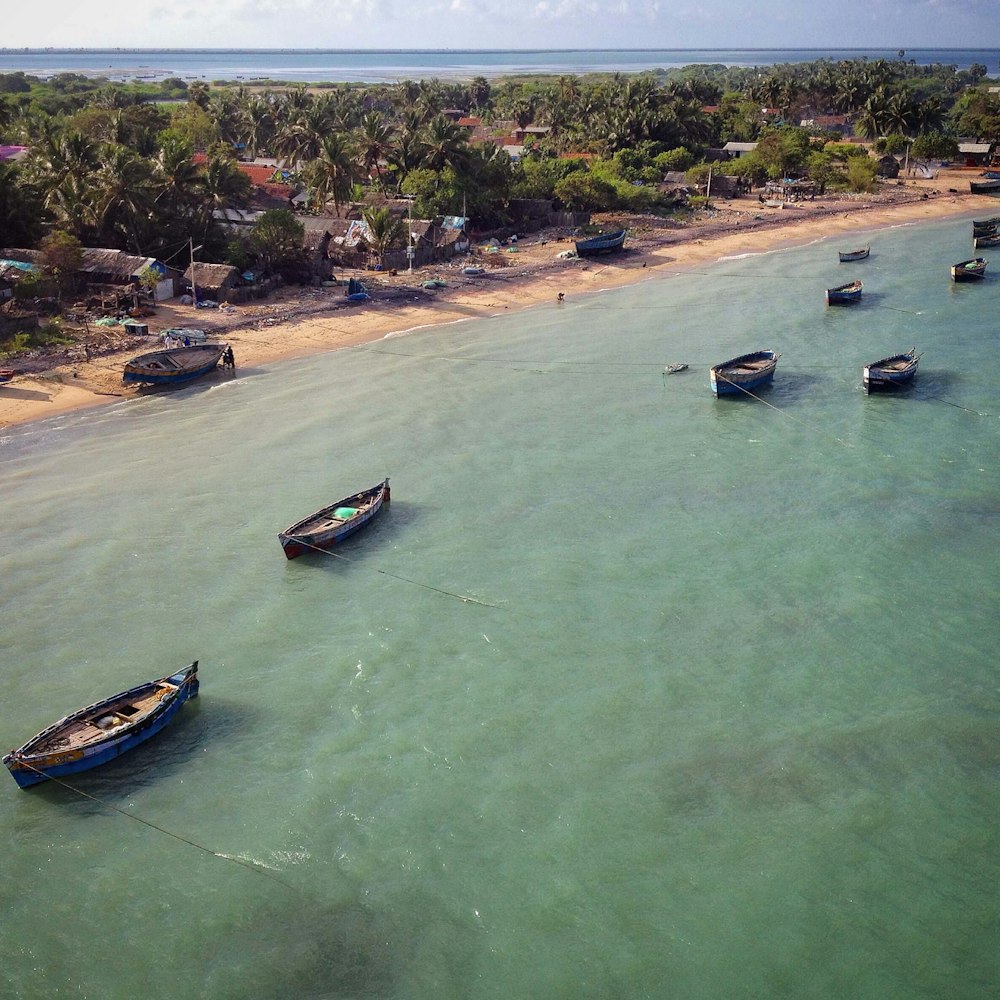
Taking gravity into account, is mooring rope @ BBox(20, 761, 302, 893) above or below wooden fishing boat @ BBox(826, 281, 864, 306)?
below

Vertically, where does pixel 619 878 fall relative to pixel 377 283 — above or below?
below

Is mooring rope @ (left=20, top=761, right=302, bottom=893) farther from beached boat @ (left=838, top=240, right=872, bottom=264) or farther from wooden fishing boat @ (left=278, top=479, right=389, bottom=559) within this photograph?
beached boat @ (left=838, top=240, right=872, bottom=264)

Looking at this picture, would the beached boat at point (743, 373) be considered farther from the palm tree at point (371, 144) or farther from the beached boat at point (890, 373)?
the palm tree at point (371, 144)

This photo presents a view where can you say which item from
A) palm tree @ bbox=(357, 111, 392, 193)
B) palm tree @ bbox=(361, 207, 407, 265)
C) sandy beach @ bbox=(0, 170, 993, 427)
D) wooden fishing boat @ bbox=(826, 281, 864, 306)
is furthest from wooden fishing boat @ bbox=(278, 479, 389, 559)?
palm tree @ bbox=(357, 111, 392, 193)

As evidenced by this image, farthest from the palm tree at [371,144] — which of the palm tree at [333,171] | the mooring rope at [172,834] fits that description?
the mooring rope at [172,834]

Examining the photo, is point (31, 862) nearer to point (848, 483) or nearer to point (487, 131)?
point (848, 483)

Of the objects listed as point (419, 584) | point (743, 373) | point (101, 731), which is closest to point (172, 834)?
point (101, 731)

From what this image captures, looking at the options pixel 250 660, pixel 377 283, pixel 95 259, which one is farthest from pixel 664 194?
pixel 250 660
